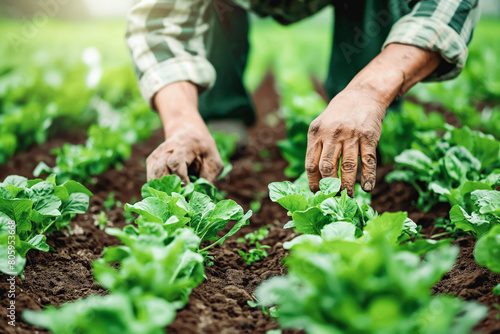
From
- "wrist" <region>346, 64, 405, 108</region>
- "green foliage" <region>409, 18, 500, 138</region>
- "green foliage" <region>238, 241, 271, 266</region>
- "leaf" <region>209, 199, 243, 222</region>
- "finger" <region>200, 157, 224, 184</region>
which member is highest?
"wrist" <region>346, 64, 405, 108</region>

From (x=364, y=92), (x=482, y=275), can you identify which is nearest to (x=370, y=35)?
(x=364, y=92)

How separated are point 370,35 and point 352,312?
213 cm

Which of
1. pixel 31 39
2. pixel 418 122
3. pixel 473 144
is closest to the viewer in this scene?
pixel 473 144

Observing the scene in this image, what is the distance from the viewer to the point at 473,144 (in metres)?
2.07

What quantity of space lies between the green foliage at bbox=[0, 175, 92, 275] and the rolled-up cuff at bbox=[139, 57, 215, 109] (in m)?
0.64

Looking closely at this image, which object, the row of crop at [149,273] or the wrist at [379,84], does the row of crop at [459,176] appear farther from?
the row of crop at [149,273]

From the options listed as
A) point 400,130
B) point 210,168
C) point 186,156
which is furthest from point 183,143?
point 400,130

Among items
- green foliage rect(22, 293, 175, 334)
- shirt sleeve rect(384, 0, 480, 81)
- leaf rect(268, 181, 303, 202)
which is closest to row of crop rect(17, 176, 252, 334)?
green foliage rect(22, 293, 175, 334)

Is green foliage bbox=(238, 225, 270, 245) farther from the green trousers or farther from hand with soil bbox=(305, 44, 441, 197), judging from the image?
the green trousers

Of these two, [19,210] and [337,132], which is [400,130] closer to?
[337,132]

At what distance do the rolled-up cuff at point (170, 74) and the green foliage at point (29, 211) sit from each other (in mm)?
644

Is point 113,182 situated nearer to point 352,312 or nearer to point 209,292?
point 209,292

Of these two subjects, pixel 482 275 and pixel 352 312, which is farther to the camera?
pixel 482 275

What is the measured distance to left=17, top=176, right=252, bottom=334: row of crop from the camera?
97cm
